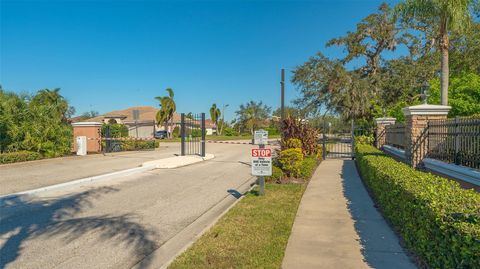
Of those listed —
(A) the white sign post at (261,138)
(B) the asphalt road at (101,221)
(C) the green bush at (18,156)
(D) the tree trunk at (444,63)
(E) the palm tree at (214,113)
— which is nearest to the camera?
(B) the asphalt road at (101,221)

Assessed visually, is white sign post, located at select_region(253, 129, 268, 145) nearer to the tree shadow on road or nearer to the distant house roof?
the tree shadow on road

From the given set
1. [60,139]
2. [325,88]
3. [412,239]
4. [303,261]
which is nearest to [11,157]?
[60,139]

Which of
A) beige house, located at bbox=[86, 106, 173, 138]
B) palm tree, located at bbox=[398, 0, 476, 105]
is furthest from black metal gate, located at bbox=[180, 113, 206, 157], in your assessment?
beige house, located at bbox=[86, 106, 173, 138]

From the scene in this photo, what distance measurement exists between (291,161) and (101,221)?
6.19m

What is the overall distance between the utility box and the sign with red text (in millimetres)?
13913

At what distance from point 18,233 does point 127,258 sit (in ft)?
7.86

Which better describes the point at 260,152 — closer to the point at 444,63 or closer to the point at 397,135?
the point at 397,135

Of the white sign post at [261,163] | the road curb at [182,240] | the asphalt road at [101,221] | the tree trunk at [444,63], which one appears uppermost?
the tree trunk at [444,63]

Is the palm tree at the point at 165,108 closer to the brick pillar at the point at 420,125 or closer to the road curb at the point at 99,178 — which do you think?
the road curb at the point at 99,178

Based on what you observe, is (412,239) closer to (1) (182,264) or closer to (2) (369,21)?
(1) (182,264)

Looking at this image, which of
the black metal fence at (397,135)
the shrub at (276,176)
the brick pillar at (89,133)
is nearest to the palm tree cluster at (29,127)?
the brick pillar at (89,133)

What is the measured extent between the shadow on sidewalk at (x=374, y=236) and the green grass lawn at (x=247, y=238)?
3.68 feet

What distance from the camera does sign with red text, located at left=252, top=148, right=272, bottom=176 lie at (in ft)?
27.4

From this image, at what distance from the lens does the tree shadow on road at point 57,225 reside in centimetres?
521
